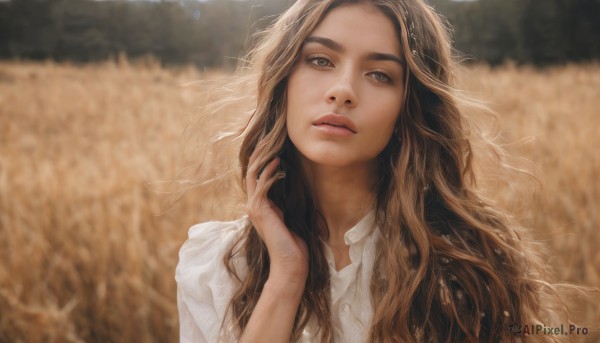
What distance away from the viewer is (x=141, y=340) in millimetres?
2695

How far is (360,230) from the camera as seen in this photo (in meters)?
1.63

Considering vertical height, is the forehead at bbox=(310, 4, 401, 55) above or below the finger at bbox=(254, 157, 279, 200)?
above

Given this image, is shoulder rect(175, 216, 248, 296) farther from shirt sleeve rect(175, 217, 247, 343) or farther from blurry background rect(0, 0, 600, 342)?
blurry background rect(0, 0, 600, 342)

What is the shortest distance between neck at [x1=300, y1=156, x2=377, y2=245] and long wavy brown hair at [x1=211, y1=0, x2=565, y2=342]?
0.15 ft

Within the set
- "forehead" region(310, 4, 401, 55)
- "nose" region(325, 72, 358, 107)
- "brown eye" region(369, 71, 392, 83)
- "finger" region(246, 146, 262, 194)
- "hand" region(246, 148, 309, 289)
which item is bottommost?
"hand" region(246, 148, 309, 289)

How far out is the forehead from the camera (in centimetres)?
154

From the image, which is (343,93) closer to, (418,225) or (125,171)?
(418,225)

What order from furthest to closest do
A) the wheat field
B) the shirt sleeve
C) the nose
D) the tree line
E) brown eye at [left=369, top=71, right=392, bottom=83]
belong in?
the tree line
the wheat field
the shirt sleeve
brown eye at [left=369, top=71, right=392, bottom=83]
the nose

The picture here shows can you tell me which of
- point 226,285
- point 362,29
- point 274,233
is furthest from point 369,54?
point 226,285

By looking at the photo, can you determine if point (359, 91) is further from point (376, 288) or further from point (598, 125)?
point (598, 125)

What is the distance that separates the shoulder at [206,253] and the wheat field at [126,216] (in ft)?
0.86

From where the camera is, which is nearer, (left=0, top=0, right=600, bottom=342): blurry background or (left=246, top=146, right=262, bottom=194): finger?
(left=246, top=146, right=262, bottom=194): finger

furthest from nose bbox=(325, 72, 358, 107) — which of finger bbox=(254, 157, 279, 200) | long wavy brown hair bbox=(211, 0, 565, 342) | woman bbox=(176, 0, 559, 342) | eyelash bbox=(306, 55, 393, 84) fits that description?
finger bbox=(254, 157, 279, 200)

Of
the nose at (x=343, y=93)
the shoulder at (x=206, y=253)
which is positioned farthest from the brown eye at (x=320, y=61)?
the shoulder at (x=206, y=253)
